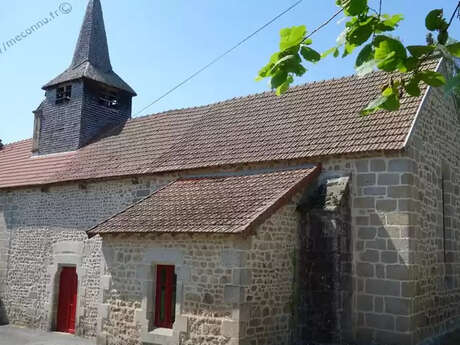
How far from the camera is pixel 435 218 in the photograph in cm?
997

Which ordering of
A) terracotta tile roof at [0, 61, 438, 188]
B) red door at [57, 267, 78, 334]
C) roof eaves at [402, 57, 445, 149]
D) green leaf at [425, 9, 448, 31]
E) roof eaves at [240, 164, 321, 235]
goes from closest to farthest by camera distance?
green leaf at [425, 9, 448, 31]
roof eaves at [240, 164, 321, 235]
roof eaves at [402, 57, 445, 149]
terracotta tile roof at [0, 61, 438, 188]
red door at [57, 267, 78, 334]

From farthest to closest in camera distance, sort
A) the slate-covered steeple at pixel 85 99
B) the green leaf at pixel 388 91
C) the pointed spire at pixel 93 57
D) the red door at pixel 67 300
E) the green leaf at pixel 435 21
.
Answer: the pointed spire at pixel 93 57 → the slate-covered steeple at pixel 85 99 → the red door at pixel 67 300 → the green leaf at pixel 388 91 → the green leaf at pixel 435 21

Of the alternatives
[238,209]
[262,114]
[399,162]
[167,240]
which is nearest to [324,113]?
[262,114]

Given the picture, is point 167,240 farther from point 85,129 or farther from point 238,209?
point 85,129

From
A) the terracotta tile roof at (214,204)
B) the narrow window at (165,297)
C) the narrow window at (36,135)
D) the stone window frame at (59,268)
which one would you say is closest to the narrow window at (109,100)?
the narrow window at (36,135)

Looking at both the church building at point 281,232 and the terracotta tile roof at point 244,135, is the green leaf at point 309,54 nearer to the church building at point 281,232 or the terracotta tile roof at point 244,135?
the church building at point 281,232

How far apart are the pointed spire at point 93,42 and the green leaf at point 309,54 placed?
15.8 metres

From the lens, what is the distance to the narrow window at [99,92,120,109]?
55.9ft

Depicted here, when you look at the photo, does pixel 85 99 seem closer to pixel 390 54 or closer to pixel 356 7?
pixel 356 7

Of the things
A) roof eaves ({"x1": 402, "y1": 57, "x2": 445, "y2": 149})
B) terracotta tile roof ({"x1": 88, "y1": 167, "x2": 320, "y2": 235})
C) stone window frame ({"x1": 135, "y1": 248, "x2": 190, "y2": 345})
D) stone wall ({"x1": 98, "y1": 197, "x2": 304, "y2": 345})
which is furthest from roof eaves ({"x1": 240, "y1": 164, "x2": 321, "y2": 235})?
roof eaves ({"x1": 402, "y1": 57, "x2": 445, "y2": 149})

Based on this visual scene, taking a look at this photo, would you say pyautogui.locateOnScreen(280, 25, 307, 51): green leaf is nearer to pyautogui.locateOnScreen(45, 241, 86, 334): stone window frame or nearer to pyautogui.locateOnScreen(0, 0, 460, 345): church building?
pyautogui.locateOnScreen(0, 0, 460, 345): church building

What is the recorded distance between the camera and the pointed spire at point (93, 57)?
55.1 ft

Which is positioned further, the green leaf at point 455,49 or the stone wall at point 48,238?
the stone wall at point 48,238

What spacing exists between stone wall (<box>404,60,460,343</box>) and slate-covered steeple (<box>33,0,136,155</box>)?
414 inches
